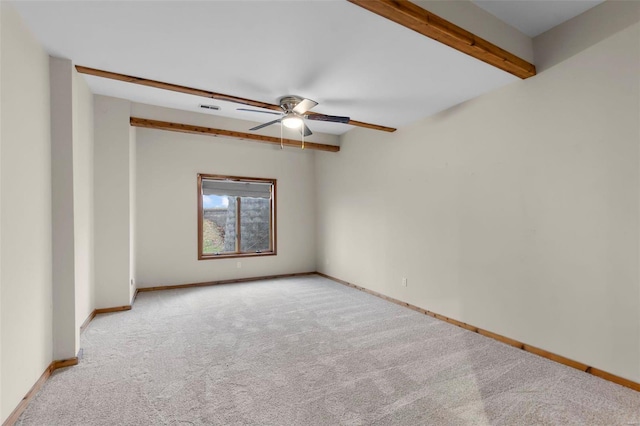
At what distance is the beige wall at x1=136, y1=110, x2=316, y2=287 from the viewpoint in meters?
5.09

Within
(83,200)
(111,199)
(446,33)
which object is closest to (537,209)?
(446,33)

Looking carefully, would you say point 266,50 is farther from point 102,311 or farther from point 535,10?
point 102,311

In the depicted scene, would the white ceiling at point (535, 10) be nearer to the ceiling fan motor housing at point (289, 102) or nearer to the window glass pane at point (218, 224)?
the ceiling fan motor housing at point (289, 102)

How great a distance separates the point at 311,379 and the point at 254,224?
14.2 feet

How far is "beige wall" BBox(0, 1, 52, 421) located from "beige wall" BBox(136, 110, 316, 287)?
270 cm

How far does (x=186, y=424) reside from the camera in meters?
1.84

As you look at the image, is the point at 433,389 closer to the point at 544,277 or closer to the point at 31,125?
the point at 544,277

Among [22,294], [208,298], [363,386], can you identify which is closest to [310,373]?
[363,386]

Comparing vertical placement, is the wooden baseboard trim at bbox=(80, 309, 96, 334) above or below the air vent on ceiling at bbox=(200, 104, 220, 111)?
below

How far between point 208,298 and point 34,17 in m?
3.76

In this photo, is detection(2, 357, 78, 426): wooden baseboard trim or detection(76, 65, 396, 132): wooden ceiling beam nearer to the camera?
detection(2, 357, 78, 426): wooden baseboard trim

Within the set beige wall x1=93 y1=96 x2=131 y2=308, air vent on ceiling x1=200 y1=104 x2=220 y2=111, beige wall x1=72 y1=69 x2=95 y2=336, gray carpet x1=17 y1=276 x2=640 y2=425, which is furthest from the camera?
air vent on ceiling x1=200 y1=104 x2=220 y2=111

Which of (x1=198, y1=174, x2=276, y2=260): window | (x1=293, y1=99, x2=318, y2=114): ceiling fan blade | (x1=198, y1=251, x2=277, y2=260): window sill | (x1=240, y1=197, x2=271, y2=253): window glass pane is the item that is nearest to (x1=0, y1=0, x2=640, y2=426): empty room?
(x1=293, y1=99, x2=318, y2=114): ceiling fan blade

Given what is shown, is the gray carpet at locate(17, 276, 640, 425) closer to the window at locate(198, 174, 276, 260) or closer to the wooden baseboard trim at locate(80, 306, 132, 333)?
the wooden baseboard trim at locate(80, 306, 132, 333)
